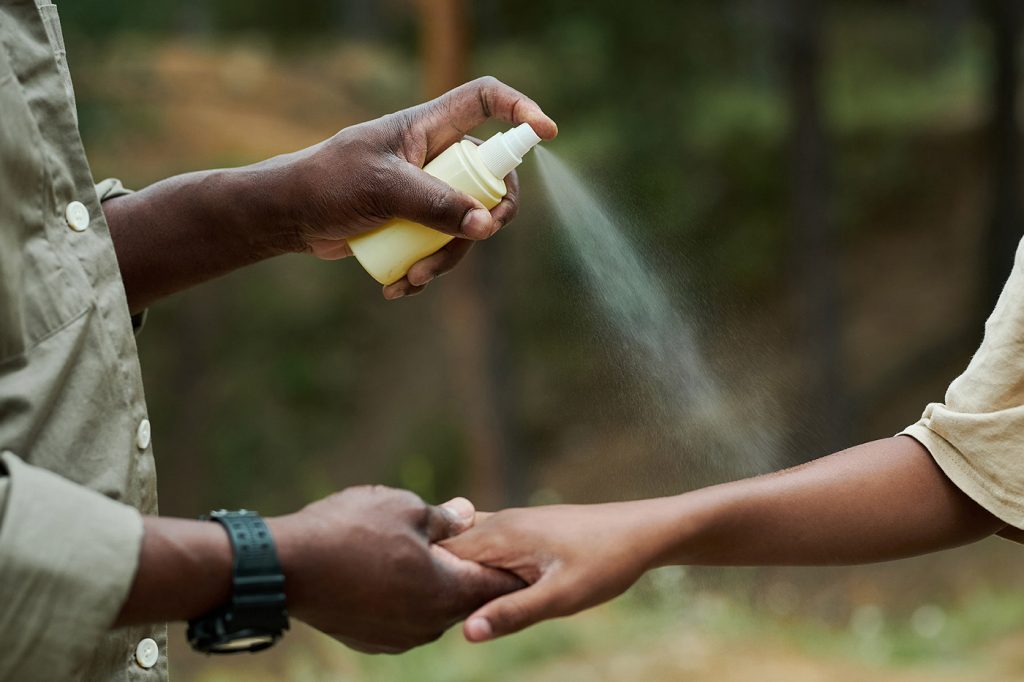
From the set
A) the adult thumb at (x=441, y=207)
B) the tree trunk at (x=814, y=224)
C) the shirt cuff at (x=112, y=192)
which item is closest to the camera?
the adult thumb at (x=441, y=207)

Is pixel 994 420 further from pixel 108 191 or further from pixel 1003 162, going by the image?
pixel 1003 162

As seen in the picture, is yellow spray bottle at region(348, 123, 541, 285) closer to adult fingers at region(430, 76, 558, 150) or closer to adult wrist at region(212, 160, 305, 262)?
adult fingers at region(430, 76, 558, 150)

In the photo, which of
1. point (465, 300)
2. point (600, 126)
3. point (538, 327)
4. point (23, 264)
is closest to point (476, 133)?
point (465, 300)

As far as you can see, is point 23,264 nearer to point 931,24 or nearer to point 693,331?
point 693,331

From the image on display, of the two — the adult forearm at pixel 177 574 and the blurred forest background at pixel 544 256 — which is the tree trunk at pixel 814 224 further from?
the adult forearm at pixel 177 574

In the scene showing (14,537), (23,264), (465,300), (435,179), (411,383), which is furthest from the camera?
(411,383)

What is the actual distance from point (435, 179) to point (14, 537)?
726 mm

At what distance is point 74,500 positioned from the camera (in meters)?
1.21

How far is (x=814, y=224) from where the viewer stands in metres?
7.73

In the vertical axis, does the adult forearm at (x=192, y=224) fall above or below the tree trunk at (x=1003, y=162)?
above

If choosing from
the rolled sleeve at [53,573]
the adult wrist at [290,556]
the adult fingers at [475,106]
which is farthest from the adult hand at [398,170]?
the rolled sleeve at [53,573]

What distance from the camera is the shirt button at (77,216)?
1.45 meters

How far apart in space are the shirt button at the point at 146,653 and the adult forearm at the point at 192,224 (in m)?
0.55

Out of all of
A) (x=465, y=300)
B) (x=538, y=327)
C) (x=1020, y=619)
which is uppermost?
(x=465, y=300)
